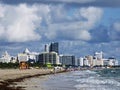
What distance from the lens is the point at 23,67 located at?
502 feet

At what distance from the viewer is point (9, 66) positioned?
607 feet

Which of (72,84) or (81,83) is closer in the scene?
(72,84)

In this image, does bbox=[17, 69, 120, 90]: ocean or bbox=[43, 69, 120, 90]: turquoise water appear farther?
bbox=[43, 69, 120, 90]: turquoise water

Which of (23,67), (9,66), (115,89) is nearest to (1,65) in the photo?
(9,66)

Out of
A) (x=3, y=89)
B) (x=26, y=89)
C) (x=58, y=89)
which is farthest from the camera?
(x=58, y=89)

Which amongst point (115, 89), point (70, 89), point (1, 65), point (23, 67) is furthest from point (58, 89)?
point (1, 65)

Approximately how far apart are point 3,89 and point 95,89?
11.3 meters

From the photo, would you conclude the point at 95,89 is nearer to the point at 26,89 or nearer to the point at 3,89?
the point at 26,89

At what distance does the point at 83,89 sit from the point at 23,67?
11451 cm

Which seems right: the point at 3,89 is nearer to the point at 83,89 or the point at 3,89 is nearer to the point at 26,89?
the point at 26,89

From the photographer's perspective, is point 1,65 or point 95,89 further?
point 1,65

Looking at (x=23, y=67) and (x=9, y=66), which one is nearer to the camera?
(x=23, y=67)

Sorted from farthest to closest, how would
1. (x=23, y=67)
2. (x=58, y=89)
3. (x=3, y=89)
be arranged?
(x=23, y=67) → (x=58, y=89) → (x=3, y=89)

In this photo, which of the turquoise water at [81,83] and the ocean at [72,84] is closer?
the ocean at [72,84]
